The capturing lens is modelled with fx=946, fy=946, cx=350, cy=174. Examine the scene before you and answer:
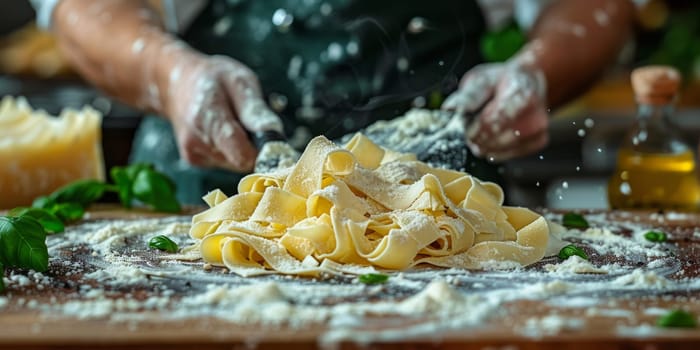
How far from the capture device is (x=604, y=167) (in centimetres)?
331

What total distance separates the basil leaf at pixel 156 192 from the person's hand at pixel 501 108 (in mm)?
469

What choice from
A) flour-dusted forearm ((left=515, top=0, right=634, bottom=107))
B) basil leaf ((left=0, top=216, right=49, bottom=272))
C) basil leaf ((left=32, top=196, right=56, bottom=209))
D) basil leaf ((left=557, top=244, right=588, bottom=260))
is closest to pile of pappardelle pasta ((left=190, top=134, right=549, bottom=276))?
basil leaf ((left=557, top=244, right=588, bottom=260))

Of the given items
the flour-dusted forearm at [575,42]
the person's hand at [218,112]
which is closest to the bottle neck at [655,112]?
the flour-dusted forearm at [575,42]

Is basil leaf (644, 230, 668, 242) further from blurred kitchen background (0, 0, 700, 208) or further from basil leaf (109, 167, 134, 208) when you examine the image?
A: blurred kitchen background (0, 0, 700, 208)

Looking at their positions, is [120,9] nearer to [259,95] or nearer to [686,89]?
[259,95]

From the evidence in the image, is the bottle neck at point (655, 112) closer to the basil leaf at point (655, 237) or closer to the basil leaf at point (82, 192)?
the basil leaf at point (655, 237)

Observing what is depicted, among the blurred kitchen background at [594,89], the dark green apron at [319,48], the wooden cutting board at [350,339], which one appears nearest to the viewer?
the wooden cutting board at [350,339]

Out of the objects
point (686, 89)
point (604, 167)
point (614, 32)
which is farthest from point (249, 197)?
point (686, 89)

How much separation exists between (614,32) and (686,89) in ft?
5.99

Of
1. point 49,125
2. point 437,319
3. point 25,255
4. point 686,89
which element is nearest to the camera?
point 437,319

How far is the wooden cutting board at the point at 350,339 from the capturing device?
29.1 inches

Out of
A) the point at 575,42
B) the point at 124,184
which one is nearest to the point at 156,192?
the point at 124,184

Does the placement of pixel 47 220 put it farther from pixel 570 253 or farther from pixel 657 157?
pixel 657 157

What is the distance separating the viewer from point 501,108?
5.16 feet
